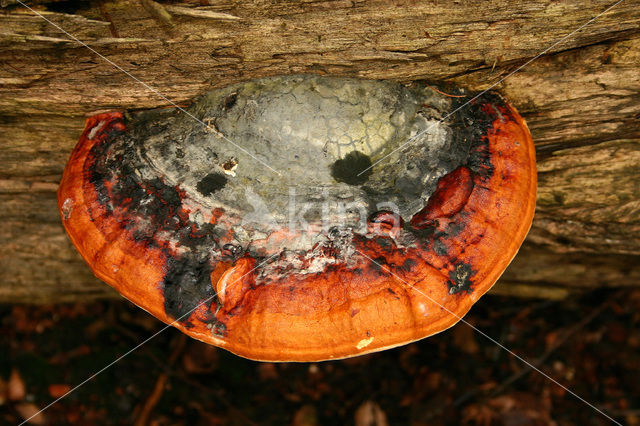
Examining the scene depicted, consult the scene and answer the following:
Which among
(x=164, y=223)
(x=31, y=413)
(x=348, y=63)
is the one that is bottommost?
(x=31, y=413)

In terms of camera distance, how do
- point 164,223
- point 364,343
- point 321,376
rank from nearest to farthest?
1. point 364,343
2. point 164,223
3. point 321,376

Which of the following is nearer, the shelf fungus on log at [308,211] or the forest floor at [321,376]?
the shelf fungus on log at [308,211]

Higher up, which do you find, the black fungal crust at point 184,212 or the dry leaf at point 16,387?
the black fungal crust at point 184,212

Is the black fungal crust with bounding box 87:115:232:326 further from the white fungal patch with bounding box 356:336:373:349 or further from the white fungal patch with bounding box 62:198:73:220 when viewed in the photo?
the white fungal patch with bounding box 356:336:373:349

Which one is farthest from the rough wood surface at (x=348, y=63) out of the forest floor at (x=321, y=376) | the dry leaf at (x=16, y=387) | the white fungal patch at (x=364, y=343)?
the dry leaf at (x=16, y=387)

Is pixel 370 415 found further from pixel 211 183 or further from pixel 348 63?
pixel 348 63

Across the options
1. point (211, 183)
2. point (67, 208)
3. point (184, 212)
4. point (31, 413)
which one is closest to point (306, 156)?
point (211, 183)

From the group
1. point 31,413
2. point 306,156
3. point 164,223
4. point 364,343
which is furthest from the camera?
point 31,413

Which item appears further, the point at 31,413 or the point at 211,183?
the point at 31,413

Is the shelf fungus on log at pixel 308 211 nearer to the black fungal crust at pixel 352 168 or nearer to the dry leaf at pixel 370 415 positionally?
the black fungal crust at pixel 352 168
